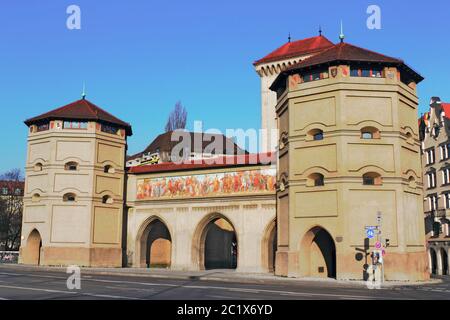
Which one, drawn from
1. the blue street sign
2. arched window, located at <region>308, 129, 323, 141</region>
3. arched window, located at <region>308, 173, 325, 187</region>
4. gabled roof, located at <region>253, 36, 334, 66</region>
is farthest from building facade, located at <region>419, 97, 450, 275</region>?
the blue street sign

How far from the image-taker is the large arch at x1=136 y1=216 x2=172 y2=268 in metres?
46.0

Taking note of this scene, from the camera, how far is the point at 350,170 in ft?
103

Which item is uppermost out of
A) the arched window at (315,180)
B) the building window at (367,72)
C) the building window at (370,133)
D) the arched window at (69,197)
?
the building window at (367,72)

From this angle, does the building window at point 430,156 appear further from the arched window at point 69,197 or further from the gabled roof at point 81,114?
the arched window at point 69,197

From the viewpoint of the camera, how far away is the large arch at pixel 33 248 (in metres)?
44.8

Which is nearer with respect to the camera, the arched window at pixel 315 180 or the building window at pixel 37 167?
the arched window at pixel 315 180

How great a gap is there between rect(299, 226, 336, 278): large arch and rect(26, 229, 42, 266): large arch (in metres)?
24.4

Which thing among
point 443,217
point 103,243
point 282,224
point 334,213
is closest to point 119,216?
point 103,243

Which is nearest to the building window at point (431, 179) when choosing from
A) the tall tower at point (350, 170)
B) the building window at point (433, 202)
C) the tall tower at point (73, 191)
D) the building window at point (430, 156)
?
the building window at point (433, 202)

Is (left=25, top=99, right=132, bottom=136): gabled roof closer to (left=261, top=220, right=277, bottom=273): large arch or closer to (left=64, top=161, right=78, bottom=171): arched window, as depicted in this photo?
(left=64, top=161, right=78, bottom=171): arched window

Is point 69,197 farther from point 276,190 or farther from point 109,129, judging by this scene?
point 276,190

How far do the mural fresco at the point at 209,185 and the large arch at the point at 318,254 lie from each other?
6710 mm
